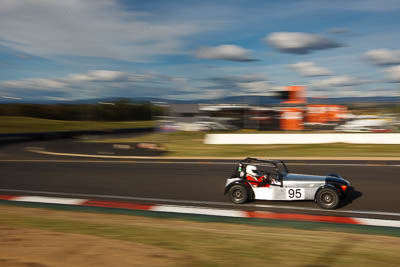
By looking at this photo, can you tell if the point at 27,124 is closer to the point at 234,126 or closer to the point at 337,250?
the point at 234,126

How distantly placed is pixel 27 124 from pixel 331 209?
4923cm

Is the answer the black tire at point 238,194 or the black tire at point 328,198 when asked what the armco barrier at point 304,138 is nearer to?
the black tire at point 238,194

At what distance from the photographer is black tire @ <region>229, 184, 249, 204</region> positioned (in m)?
7.70

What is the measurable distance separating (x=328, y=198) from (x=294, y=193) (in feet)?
2.06

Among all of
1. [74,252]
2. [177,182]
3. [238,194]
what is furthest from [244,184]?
[74,252]

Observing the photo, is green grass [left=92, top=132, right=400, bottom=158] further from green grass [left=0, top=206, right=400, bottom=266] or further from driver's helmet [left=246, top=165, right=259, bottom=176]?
green grass [left=0, top=206, right=400, bottom=266]

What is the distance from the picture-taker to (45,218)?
21.0 ft

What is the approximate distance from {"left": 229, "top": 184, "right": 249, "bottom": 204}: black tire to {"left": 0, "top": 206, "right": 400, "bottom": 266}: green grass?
153 cm

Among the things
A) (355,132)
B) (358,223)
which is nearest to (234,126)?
(355,132)

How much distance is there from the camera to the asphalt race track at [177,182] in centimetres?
764

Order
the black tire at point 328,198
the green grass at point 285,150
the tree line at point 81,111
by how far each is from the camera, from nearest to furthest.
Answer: the black tire at point 328,198 < the green grass at point 285,150 < the tree line at point 81,111

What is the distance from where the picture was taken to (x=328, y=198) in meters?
7.20

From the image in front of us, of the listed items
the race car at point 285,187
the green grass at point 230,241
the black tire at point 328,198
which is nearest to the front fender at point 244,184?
the race car at point 285,187

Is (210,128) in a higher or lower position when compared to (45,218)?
higher
